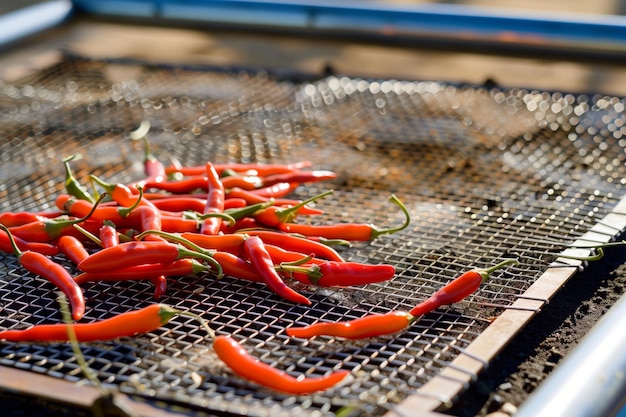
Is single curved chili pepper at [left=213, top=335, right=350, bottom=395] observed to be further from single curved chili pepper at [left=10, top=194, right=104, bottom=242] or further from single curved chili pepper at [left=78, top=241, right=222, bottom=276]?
single curved chili pepper at [left=10, top=194, right=104, bottom=242]

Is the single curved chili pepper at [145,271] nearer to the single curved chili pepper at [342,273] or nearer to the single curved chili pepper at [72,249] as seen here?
the single curved chili pepper at [72,249]

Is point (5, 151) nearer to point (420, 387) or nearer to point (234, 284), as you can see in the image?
point (234, 284)

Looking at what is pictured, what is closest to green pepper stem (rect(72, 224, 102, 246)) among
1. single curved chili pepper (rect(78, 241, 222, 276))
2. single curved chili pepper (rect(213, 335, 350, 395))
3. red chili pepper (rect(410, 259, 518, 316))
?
single curved chili pepper (rect(78, 241, 222, 276))

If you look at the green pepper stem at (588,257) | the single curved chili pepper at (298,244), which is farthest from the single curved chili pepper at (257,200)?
the green pepper stem at (588,257)

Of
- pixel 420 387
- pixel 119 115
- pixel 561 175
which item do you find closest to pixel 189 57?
pixel 119 115

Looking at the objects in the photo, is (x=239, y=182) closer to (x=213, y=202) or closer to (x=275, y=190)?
(x=275, y=190)

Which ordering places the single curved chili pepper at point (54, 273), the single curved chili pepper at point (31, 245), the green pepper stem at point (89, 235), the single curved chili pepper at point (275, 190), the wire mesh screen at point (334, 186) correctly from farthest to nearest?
the single curved chili pepper at point (275, 190), the single curved chili pepper at point (31, 245), the green pepper stem at point (89, 235), the single curved chili pepper at point (54, 273), the wire mesh screen at point (334, 186)

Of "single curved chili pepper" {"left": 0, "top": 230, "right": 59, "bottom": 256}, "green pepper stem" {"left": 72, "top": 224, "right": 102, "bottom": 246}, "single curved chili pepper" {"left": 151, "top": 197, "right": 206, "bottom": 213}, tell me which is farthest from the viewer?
"single curved chili pepper" {"left": 151, "top": 197, "right": 206, "bottom": 213}
